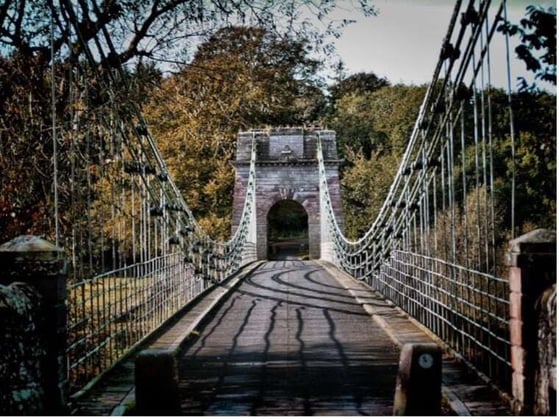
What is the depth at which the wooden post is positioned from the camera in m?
3.18

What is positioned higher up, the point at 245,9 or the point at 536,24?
the point at 245,9

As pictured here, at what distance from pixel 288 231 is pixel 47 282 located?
25.1m

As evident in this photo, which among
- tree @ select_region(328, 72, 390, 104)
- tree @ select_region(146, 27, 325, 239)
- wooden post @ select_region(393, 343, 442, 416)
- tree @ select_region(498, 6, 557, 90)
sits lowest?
wooden post @ select_region(393, 343, 442, 416)

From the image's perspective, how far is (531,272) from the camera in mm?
3395

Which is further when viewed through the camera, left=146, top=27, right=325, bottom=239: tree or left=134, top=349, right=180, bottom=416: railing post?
left=146, top=27, right=325, bottom=239: tree

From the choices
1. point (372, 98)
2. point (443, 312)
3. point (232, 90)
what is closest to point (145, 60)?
point (232, 90)

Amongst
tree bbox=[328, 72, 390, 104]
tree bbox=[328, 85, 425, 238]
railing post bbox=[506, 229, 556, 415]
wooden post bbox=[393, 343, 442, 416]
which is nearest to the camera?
wooden post bbox=[393, 343, 442, 416]

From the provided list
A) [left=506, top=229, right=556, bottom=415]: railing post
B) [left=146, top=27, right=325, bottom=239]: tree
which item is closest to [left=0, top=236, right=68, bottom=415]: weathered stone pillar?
[left=506, top=229, right=556, bottom=415]: railing post

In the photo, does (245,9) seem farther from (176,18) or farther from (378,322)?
(378,322)

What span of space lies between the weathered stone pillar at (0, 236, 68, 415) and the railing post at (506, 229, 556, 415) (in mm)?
1956

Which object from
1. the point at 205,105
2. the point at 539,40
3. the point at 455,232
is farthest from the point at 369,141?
the point at 539,40

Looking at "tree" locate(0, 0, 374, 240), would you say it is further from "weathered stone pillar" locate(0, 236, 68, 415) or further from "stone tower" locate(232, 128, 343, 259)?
"stone tower" locate(232, 128, 343, 259)

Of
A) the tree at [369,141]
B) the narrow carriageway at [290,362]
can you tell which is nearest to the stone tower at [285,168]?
the tree at [369,141]

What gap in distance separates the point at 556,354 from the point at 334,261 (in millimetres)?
14474
